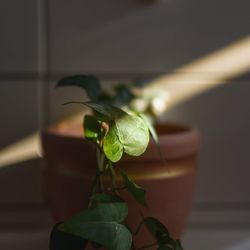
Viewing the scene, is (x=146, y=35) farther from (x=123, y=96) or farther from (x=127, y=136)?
(x=127, y=136)

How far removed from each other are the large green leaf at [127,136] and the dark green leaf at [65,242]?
0.26 ft

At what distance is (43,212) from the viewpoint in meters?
0.69

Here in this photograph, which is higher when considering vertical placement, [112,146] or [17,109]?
[17,109]

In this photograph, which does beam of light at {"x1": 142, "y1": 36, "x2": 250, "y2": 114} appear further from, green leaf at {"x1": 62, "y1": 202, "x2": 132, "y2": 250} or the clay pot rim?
green leaf at {"x1": 62, "y1": 202, "x2": 132, "y2": 250}

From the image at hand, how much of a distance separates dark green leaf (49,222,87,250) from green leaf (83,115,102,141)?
3.6 inches

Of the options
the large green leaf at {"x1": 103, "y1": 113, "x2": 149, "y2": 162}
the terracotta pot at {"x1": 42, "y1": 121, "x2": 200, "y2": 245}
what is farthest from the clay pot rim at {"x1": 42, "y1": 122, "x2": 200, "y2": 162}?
the large green leaf at {"x1": 103, "y1": 113, "x2": 149, "y2": 162}

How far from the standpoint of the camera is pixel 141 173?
1.74ft

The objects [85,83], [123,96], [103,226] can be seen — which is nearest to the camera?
[103,226]

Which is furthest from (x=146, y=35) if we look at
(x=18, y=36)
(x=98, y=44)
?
(x=18, y=36)

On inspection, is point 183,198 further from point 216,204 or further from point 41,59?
point 41,59

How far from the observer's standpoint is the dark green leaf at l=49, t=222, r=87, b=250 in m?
0.42

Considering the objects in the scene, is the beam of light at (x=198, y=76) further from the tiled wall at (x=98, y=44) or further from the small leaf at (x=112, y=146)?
the small leaf at (x=112, y=146)

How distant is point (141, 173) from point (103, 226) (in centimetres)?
16

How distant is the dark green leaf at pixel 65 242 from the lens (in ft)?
1.37
